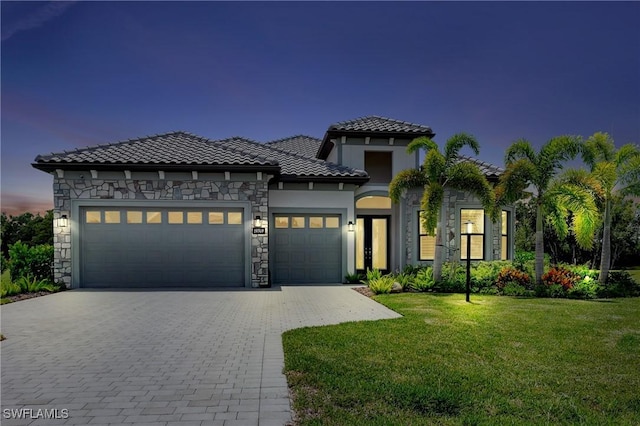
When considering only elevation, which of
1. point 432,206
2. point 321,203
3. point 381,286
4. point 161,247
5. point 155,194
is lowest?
point 381,286

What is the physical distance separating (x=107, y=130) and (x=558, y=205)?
20.5m

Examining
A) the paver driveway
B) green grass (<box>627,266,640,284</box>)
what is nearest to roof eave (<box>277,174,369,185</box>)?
the paver driveway

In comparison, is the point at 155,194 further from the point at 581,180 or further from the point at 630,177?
the point at 630,177

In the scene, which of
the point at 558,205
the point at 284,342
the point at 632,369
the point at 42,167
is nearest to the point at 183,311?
the point at 284,342

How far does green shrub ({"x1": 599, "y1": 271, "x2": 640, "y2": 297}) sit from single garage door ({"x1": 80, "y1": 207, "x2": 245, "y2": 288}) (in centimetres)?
1219

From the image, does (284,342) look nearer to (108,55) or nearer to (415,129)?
(415,129)

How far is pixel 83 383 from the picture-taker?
14.4ft

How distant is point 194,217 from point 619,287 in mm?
14583

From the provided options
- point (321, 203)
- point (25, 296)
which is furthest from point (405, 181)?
point (25, 296)

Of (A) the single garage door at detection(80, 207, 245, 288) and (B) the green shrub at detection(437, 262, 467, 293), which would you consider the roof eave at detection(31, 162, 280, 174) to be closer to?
(A) the single garage door at detection(80, 207, 245, 288)

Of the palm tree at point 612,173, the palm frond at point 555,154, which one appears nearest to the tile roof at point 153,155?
the palm frond at point 555,154

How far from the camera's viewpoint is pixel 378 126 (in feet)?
50.3

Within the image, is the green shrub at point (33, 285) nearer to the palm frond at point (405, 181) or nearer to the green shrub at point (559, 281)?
the palm frond at point (405, 181)

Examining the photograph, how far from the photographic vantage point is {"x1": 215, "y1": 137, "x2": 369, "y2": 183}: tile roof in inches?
541
